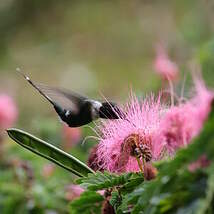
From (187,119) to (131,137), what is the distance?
1.19 feet

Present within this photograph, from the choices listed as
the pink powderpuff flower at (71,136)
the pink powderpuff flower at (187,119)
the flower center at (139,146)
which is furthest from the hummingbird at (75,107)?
the pink powderpuff flower at (71,136)

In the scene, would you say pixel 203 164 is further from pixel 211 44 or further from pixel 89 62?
pixel 89 62

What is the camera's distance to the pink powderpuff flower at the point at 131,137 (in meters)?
1.92

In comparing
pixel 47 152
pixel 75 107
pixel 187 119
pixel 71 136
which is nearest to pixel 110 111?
pixel 75 107

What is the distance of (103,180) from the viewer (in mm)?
1975

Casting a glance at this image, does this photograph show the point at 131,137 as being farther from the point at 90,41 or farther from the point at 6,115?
the point at 90,41

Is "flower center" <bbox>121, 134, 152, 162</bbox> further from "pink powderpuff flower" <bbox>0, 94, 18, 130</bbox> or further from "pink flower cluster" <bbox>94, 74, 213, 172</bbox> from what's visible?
"pink powderpuff flower" <bbox>0, 94, 18, 130</bbox>

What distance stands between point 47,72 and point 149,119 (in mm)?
9488

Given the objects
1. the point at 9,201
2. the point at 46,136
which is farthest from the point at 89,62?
the point at 9,201

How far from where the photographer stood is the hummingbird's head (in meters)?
2.09

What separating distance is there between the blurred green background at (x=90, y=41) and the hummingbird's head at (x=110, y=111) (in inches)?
182

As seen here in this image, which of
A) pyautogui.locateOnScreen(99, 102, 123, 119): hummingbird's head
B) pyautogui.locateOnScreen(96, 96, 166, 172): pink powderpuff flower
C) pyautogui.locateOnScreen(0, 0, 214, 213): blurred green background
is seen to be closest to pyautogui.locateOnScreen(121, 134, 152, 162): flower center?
pyautogui.locateOnScreen(96, 96, 166, 172): pink powderpuff flower

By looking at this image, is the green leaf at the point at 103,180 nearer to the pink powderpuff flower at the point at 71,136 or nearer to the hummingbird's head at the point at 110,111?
the hummingbird's head at the point at 110,111

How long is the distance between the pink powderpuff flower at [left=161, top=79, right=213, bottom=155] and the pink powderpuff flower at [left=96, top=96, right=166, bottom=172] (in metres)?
0.20
